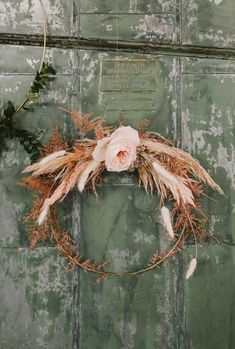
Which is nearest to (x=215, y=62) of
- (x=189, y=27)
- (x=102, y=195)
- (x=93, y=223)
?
(x=189, y=27)

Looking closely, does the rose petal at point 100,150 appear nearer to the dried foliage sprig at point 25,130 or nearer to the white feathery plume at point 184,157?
the white feathery plume at point 184,157

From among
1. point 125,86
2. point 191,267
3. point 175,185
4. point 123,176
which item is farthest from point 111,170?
point 191,267

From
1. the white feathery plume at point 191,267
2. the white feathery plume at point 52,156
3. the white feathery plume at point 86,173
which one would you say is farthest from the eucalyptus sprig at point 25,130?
the white feathery plume at point 191,267

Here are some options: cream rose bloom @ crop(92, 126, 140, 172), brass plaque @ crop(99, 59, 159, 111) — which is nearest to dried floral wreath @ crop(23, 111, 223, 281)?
cream rose bloom @ crop(92, 126, 140, 172)

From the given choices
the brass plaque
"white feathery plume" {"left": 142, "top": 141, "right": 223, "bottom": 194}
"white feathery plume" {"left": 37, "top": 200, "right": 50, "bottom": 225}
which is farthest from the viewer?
the brass plaque

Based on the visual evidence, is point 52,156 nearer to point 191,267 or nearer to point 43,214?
point 43,214

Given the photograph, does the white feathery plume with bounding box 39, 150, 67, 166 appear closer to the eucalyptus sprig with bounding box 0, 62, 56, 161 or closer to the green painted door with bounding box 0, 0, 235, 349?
the eucalyptus sprig with bounding box 0, 62, 56, 161
